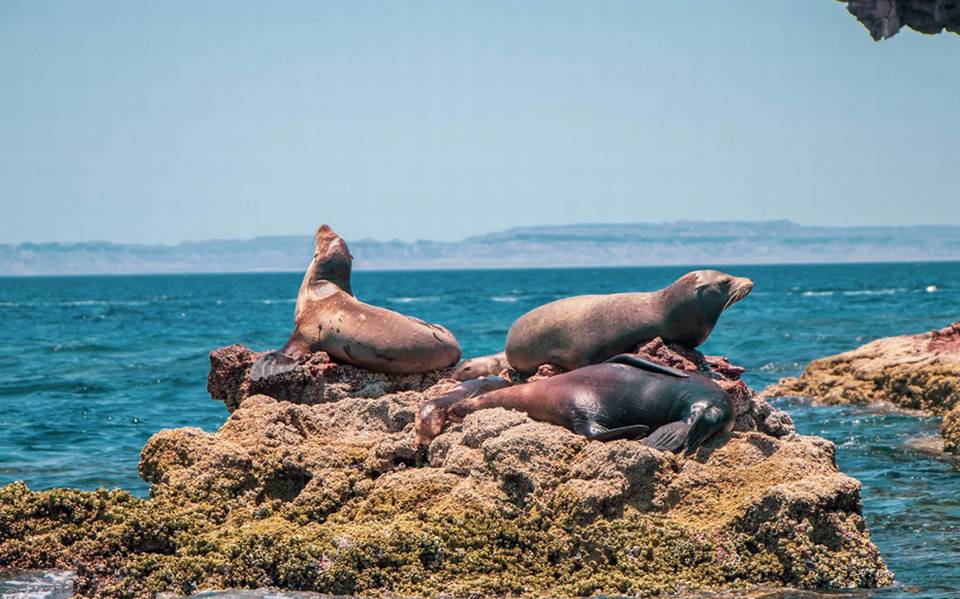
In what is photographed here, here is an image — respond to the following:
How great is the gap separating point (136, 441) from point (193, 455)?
624 cm

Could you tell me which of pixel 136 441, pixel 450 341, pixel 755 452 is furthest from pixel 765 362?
pixel 755 452

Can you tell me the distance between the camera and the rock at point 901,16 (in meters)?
11.7

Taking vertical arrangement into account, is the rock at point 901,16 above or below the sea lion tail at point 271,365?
above

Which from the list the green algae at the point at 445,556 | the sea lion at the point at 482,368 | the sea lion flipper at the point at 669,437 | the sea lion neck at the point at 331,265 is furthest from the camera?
the sea lion neck at the point at 331,265

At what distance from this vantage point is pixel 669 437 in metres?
7.39

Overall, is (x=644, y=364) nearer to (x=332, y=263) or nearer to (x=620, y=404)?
(x=620, y=404)

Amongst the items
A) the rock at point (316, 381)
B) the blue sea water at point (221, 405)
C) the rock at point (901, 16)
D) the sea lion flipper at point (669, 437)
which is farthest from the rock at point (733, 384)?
the rock at point (901, 16)

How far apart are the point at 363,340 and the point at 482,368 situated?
939mm

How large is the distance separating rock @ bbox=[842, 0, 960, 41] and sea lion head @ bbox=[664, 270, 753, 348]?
4405 mm

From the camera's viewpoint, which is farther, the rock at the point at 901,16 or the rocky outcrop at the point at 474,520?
the rock at the point at 901,16

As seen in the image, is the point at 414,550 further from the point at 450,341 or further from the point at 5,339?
the point at 5,339

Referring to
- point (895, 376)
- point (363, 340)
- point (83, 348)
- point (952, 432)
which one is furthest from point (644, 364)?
point (83, 348)

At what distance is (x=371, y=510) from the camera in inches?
286

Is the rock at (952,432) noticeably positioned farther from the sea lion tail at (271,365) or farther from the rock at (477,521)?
the sea lion tail at (271,365)
